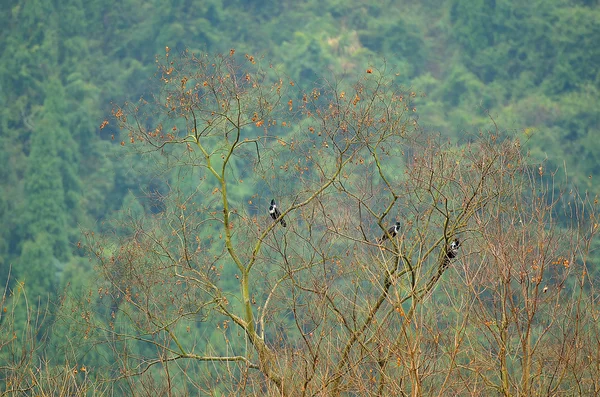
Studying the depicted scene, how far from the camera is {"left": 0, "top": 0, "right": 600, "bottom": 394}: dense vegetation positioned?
1027 inches

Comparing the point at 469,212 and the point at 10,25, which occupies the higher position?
the point at 469,212

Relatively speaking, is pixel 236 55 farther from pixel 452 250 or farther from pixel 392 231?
pixel 452 250

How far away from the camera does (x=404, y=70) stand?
105 feet

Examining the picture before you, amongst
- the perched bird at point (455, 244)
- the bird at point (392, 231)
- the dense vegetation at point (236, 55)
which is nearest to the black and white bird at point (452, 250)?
the perched bird at point (455, 244)

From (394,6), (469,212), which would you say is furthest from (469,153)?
(394,6)

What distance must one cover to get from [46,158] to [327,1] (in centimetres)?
1384

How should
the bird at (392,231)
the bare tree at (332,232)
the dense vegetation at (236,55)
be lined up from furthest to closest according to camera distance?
the dense vegetation at (236,55), the bird at (392,231), the bare tree at (332,232)

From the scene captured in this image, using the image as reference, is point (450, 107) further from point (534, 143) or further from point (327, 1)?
point (327, 1)

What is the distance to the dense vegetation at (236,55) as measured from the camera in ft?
85.6

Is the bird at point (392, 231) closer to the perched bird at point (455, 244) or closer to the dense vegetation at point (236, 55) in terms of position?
the perched bird at point (455, 244)

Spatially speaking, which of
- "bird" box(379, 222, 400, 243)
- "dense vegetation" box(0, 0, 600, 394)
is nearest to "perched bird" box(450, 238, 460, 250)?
"bird" box(379, 222, 400, 243)

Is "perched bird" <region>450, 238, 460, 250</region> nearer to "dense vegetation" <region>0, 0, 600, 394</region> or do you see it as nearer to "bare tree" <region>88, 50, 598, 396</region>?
"bare tree" <region>88, 50, 598, 396</region>

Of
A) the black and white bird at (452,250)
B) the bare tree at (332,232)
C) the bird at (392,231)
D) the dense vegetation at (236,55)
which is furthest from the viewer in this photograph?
the dense vegetation at (236,55)

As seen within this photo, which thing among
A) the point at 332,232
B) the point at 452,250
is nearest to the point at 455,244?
the point at 452,250
